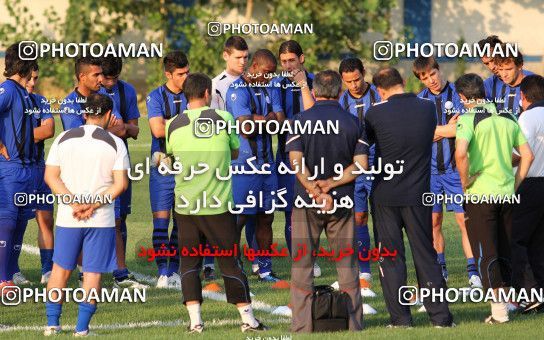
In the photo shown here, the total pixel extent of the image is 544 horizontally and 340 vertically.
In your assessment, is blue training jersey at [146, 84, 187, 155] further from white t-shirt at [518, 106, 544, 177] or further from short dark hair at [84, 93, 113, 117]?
white t-shirt at [518, 106, 544, 177]

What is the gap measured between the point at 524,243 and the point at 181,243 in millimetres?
3216

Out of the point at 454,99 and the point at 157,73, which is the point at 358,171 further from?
the point at 157,73

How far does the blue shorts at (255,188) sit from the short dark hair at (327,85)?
2.85 metres

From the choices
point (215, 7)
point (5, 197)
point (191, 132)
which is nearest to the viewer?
point (191, 132)

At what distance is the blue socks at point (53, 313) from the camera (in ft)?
33.2

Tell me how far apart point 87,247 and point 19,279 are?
349 cm

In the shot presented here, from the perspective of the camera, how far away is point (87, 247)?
10.1m

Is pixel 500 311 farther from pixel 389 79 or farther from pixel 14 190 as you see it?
pixel 14 190

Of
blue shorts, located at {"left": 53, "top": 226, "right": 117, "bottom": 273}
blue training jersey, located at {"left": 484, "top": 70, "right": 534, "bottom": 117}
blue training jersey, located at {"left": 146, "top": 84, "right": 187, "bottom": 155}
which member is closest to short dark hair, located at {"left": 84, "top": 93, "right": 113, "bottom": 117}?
blue shorts, located at {"left": 53, "top": 226, "right": 117, "bottom": 273}

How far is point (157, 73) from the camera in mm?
31047

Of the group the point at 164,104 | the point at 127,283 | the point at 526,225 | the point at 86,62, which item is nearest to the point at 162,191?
the point at 164,104

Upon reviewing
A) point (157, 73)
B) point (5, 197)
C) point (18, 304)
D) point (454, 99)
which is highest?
point (157, 73)

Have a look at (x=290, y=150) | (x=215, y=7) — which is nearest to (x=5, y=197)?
(x=290, y=150)

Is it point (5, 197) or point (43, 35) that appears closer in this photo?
point (5, 197)
